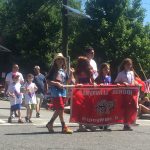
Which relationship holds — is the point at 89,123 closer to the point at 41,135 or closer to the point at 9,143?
the point at 41,135

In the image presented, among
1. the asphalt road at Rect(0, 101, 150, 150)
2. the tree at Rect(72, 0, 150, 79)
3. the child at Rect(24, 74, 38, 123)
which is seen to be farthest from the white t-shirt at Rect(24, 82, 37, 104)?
the tree at Rect(72, 0, 150, 79)

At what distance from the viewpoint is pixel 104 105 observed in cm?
1262

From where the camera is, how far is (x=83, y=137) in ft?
36.8

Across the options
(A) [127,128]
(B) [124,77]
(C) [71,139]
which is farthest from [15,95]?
(C) [71,139]

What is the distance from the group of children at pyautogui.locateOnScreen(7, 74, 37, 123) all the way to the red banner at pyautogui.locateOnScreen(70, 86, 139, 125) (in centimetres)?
295

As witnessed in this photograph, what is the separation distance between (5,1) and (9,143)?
1700 inches

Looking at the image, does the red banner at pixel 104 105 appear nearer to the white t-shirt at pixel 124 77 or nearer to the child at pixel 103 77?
the white t-shirt at pixel 124 77

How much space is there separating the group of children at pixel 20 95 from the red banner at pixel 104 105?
9.69 feet

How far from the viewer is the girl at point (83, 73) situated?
12.3 m

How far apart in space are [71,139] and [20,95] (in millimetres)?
4814

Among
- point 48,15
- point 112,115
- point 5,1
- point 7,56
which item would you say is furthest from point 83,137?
point 5,1

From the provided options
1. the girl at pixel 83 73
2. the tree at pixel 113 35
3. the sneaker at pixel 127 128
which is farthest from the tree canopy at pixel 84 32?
the girl at pixel 83 73

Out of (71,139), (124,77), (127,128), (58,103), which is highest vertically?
(124,77)

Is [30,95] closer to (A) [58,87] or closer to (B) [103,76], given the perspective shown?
(B) [103,76]
